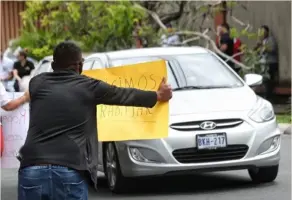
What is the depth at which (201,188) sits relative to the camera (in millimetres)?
9750

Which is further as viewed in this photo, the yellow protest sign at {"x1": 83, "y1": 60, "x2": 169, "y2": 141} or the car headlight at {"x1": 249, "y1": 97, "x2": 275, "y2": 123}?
the car headlight at {"x1": 249, "y1": 97, "x2": 275, "y2": 123}

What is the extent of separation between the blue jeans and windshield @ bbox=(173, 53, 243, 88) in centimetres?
508

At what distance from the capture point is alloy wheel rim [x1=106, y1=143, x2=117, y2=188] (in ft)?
30.8

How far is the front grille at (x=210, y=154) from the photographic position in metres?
9.02

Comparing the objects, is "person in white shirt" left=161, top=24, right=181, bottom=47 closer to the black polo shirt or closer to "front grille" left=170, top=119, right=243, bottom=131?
"front grille" left=170, top=119, right=243, bottom=131

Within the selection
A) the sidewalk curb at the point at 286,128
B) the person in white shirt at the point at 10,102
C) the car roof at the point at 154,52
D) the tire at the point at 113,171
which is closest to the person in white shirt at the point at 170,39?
the sidewalk curb at the point at 286,128

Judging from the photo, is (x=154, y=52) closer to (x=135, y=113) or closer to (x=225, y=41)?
(x=135, y=113)

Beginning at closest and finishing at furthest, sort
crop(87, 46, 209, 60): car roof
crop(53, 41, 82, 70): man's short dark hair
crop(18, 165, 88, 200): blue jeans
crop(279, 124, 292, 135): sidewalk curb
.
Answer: crop(18, 165, 88, 200): blue jeans, crop(53, 41, 82, 70): man's short dark hair, crop(87, 46, 209, 60): car roof, crop(279, 124, 292, 135): sidewalk curb

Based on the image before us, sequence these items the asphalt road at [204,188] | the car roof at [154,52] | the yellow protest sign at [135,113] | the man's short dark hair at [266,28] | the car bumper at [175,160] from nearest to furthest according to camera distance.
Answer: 1. the yellow protest sign at [135,113]
2. the car bumper at [175,160]
3. the asphalt road at [204,188]
4. the car roof at [154,52]
5. the man's short dark hair at [266,28]

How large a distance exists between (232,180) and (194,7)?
8900 mm

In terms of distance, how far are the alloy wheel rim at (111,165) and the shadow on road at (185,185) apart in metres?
0.15

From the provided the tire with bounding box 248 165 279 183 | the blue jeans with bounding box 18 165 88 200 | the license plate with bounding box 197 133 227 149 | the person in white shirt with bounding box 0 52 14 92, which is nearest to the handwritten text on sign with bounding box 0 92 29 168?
the license plate with bounding box 197 133 227 149

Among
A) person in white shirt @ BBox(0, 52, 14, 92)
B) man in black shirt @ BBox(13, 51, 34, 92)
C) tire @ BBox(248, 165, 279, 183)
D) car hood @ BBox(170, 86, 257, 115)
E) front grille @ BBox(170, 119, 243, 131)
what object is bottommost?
person in white shirt @ BBox(0, 52, 14, 92)

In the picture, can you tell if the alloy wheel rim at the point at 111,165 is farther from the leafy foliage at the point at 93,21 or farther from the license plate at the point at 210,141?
the leafy foliage at the point at 93,21
